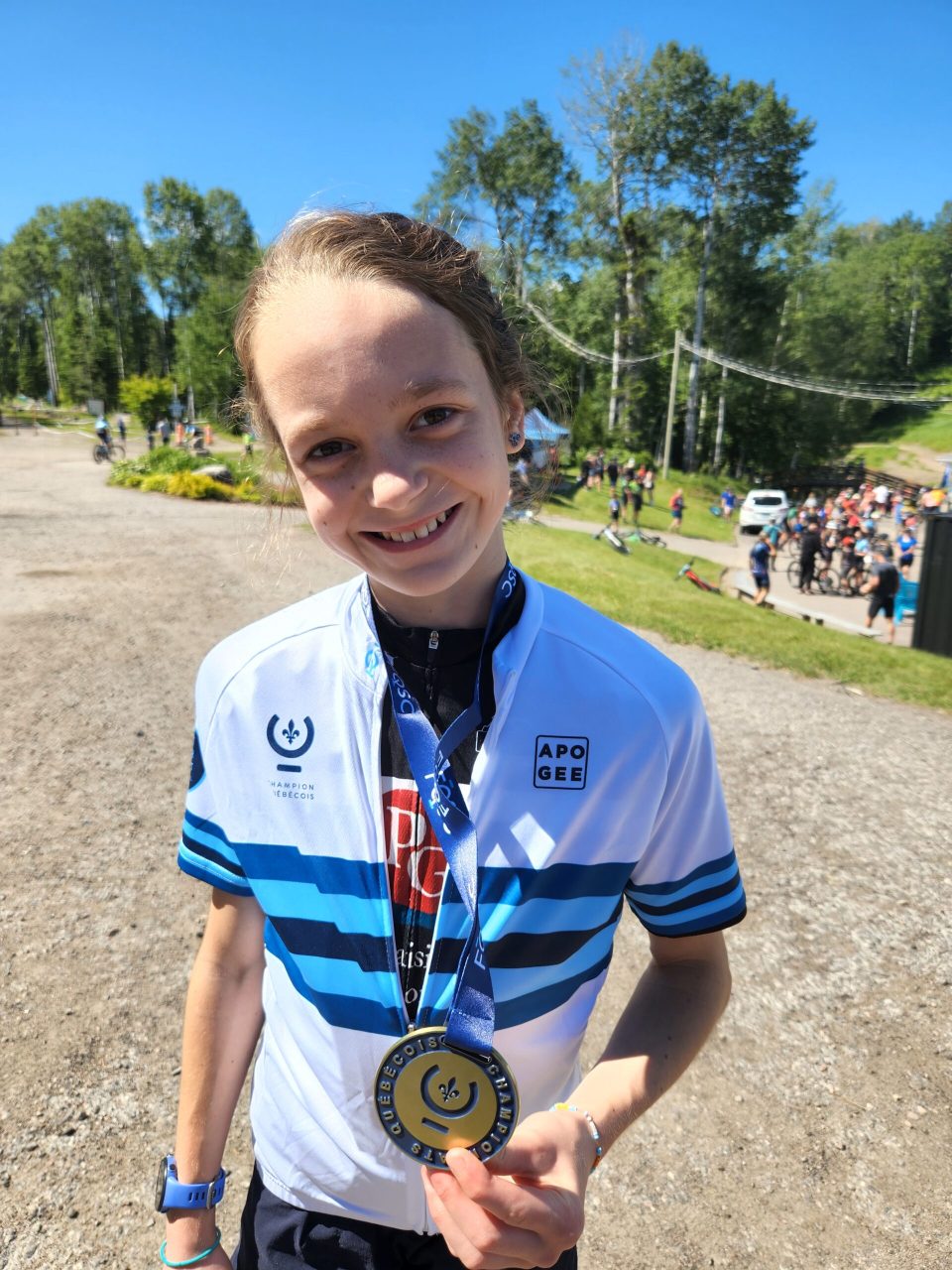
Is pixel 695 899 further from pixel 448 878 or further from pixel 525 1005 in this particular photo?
pixel 448 878

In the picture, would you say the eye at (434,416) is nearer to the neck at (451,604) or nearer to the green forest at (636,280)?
the neck at (451,604)

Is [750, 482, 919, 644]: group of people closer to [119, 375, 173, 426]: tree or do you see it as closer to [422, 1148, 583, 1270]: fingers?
[422, 1148, 583, 1270]: fingers

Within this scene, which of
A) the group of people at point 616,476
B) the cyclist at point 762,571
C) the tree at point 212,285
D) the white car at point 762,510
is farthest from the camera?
the tree at point 212,285

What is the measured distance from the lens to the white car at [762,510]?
3172 centimetres

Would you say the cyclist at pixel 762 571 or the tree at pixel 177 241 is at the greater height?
the tree at pixel 177 241

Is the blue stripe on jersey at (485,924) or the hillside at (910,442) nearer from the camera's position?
the blue stripe on jersey at (485,924)

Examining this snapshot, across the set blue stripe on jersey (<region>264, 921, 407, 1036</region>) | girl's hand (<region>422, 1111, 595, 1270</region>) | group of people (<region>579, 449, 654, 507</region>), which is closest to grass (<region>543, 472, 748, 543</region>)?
group of people (<region>579, 449, 654, 507</region>)

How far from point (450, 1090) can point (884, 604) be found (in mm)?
16317

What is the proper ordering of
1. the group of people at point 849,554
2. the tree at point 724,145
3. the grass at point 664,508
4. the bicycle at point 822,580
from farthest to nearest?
the tree at point 724,145 → the grass at point 664,508 → the bicycle at point 822,580 → the group of people at point 849,554

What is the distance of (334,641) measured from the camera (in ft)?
4.68

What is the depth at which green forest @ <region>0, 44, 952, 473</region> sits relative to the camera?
1578 inches

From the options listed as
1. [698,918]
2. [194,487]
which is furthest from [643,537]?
[698,918]

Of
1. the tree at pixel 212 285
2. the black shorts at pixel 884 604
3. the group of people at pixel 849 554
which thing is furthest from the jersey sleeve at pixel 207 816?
the tree at pixel 212 285

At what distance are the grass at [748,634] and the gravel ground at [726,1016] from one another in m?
1.64
